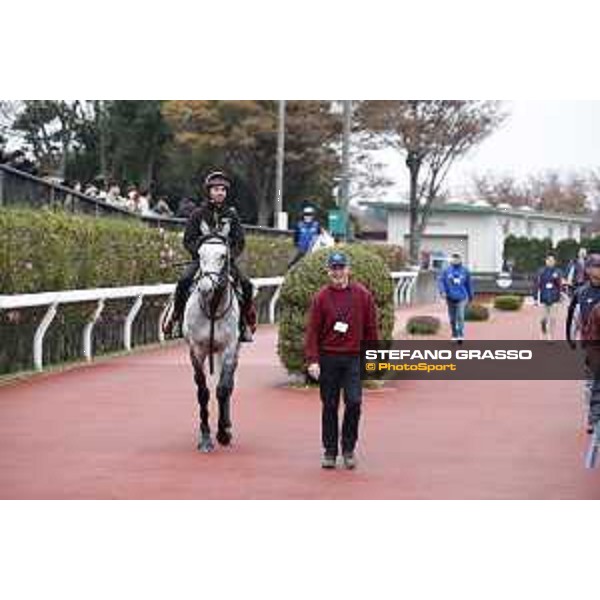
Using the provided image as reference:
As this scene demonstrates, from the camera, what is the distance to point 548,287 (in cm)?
2070

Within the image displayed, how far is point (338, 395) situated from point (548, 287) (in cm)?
1105

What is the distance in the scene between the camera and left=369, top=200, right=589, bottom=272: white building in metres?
23.2

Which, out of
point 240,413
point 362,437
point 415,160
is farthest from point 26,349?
point 415,160

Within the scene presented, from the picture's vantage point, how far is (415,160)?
30969 mm

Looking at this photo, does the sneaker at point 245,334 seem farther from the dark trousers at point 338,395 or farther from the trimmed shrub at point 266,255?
the trimmed shrub at point 266,255

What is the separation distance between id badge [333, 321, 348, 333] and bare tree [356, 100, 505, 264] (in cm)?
1771

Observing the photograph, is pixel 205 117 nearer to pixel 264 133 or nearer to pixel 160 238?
pixel 264 133

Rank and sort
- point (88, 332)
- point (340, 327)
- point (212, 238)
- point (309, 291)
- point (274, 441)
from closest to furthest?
point (340, 327), point (212, 238), point (274, 441), point (309, 291), point (88, 332)

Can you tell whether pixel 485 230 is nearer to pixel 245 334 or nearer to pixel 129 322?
pixel 129 322

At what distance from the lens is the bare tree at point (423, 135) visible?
94.4 ft

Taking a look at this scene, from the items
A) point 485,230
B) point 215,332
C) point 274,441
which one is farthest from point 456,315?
point 215,332

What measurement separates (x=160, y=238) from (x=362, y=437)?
912cm

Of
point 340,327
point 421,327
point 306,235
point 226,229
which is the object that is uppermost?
point 226,229

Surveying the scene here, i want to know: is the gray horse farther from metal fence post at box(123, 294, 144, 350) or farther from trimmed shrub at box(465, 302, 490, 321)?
trimmed shrub at box(465, 302, 490, 321)
